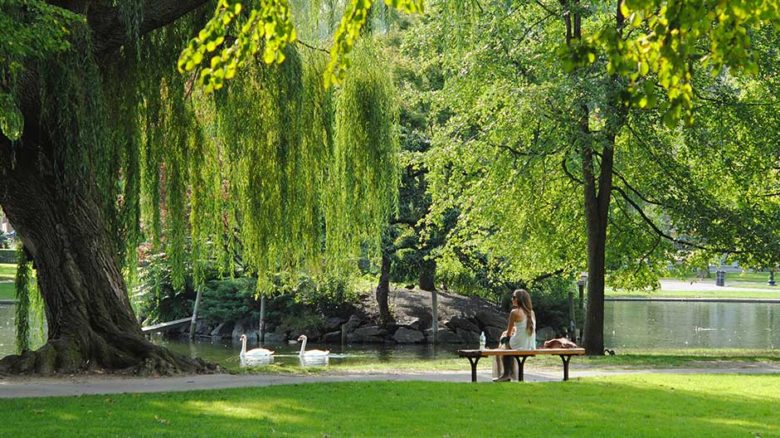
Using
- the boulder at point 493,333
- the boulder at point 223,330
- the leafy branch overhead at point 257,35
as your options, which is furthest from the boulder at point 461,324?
the leafy branch overhead at point 257,35

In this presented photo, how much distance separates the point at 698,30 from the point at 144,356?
10974mm

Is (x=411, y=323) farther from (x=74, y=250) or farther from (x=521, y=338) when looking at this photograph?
(x=74, y=250)

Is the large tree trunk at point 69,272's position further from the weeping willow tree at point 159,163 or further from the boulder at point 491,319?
the boulder at point 491,319

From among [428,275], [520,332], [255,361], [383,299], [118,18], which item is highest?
[118,18]

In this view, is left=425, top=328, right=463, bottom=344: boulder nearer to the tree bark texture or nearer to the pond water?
the pond water

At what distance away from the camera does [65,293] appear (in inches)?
584

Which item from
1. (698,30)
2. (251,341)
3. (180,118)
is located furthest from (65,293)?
(251,341)

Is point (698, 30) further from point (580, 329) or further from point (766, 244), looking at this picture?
point (580, 329)

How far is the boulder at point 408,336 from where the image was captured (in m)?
36.9

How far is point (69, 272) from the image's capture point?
48.7 feet

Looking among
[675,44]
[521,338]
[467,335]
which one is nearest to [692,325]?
[467,335]

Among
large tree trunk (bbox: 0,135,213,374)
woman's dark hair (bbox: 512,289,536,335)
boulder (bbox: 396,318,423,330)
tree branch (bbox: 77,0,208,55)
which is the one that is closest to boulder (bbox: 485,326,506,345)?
boulder (bbox: 396,318,423,330)

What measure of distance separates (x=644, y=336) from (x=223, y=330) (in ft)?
51.2

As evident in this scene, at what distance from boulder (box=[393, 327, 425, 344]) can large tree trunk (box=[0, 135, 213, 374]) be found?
22029 millimetres
